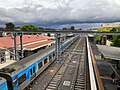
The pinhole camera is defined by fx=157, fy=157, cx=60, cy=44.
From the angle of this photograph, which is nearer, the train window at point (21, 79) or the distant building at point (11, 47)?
the train window at point (21, 79)

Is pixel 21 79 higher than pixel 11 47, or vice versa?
pixel 11 47

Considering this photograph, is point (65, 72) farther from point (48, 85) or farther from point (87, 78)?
point (48, 85)

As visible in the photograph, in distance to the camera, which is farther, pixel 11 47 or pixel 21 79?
pixel 11 47

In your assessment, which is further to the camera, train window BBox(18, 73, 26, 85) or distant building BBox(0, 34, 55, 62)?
distant building BBox(0, 34, 55, 62)

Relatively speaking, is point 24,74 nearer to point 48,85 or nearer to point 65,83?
point 48,85

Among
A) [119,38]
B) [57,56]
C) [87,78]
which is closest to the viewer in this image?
[87,78]

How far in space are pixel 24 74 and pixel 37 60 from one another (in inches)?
138

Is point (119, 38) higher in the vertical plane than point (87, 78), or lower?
higher

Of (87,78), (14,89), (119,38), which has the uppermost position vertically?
(119,38)

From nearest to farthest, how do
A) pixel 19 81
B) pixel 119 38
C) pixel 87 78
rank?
pixel 19 81
pixel 87 78
pixel 119 38

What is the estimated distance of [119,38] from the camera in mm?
34375

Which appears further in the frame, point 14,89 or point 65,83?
point 65,83

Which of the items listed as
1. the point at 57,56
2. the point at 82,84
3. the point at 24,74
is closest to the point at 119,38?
the point at 57,56

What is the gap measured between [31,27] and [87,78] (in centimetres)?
5467
